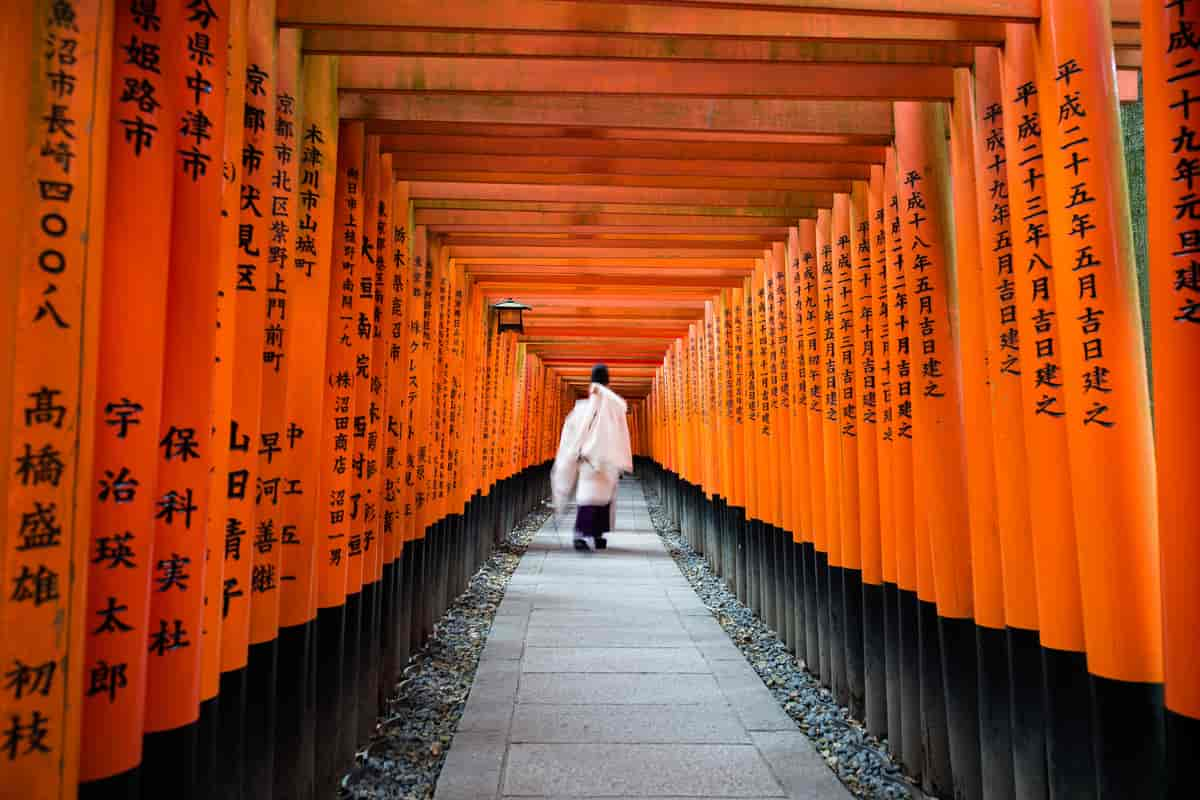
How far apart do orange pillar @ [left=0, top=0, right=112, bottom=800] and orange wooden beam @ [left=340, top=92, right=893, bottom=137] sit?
2131 millimetres

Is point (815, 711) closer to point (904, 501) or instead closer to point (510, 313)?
point (904, 501)

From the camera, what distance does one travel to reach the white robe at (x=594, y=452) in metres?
9.66

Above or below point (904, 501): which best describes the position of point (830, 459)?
above

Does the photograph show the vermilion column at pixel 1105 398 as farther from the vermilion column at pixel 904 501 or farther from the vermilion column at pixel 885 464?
the vermilion column at pixel 885 464

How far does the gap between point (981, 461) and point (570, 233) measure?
347 cm

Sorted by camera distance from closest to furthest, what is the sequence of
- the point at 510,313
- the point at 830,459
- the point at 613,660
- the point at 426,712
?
the point at 426,712, the point at 830,459, the point at 613,660, the point at 510,313

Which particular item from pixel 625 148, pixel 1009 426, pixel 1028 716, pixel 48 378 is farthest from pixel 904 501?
pixel 48 378

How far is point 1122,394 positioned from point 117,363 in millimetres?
2701

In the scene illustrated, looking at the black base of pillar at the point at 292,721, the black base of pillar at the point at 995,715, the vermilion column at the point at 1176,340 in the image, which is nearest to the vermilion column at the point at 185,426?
the black base of pillar at the point at 292,721

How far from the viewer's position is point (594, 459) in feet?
31.7

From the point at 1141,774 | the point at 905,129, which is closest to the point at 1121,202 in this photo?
the point at 905,129

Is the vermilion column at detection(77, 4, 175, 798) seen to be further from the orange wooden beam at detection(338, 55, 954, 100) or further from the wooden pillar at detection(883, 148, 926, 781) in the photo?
the wooden pillar at detection(883, 148, 926, 781)

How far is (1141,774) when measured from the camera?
6.65 feet

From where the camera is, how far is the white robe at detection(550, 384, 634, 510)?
966 centimetres
